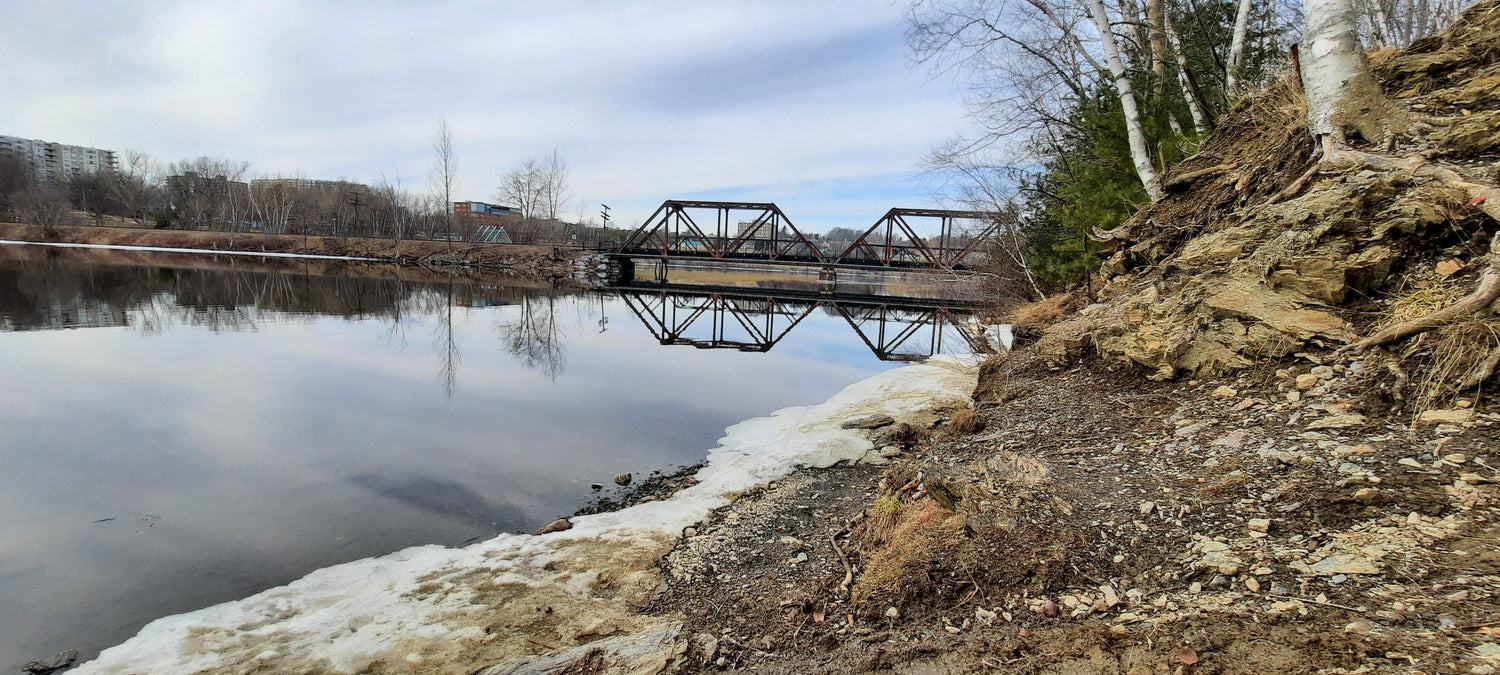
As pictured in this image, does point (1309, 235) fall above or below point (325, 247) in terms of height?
below

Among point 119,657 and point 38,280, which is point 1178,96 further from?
point 38,280

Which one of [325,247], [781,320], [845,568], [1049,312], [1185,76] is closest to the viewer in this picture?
[845,568]

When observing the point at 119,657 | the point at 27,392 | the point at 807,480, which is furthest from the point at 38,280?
the point at 807,480

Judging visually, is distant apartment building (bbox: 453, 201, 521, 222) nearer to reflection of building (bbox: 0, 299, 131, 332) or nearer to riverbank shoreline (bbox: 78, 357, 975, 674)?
reflection of building (bbox: 0, 299, 131, 332)

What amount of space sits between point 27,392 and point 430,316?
35.3 feet

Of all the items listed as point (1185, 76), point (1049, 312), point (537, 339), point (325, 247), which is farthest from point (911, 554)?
point (325, 247)

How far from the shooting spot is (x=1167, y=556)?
301 centimetres

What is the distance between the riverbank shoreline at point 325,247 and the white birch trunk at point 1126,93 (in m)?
40.5

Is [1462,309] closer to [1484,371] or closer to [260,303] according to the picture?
[1484,371]

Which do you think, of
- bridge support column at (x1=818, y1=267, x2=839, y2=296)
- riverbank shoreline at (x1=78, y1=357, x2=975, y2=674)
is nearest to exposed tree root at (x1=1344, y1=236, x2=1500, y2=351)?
riverbank shoreline at (x1=78, y1=357, x2=975, y2=674)

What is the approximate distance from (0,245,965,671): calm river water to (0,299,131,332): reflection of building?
88 millimetres

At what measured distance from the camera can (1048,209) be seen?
51.2ft

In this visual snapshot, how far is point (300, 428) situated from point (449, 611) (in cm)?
542

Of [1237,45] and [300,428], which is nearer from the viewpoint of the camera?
[300,428]
